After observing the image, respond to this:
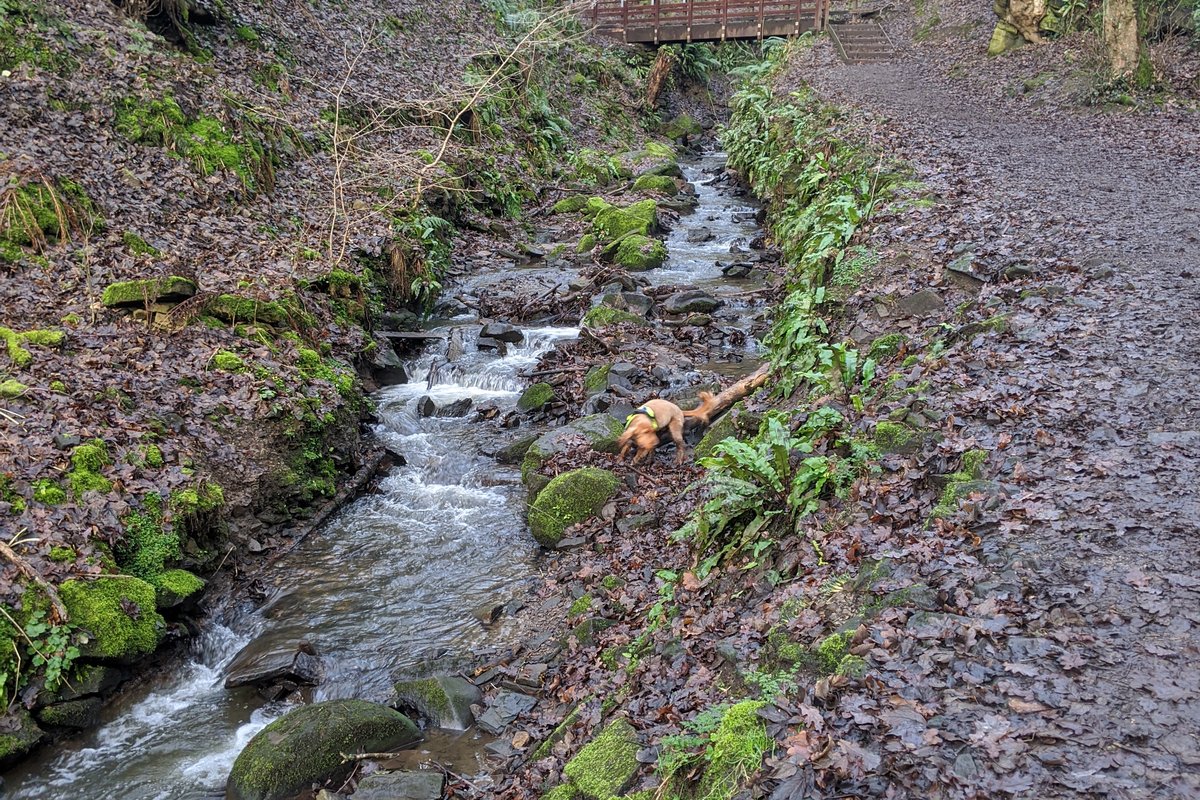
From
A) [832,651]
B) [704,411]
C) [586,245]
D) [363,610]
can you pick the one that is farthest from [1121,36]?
[363,610]

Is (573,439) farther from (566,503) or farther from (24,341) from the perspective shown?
(24,341)

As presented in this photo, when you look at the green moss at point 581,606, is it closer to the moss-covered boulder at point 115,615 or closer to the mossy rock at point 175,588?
the mossy rock at point 175,588

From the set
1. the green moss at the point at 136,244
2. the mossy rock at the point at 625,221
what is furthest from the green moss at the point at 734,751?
the mossy rock at the point at 625,221

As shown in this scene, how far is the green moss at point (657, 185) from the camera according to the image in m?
20.3

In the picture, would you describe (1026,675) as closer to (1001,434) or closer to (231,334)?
(1001,434)

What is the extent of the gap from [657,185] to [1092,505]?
17165 mm

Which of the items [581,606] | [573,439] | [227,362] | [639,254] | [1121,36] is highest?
[1121,36]

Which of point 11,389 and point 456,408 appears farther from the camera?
point 456,408

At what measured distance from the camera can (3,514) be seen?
20.6 ft

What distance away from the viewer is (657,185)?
802 inches

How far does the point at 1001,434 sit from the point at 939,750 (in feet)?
9.41

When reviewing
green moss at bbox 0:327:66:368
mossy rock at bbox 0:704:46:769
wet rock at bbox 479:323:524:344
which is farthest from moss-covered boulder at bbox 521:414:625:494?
green moss at bbox 0:327:66:368

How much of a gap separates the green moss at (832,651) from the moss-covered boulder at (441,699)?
3.10m

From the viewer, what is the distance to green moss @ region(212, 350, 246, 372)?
8.86m
